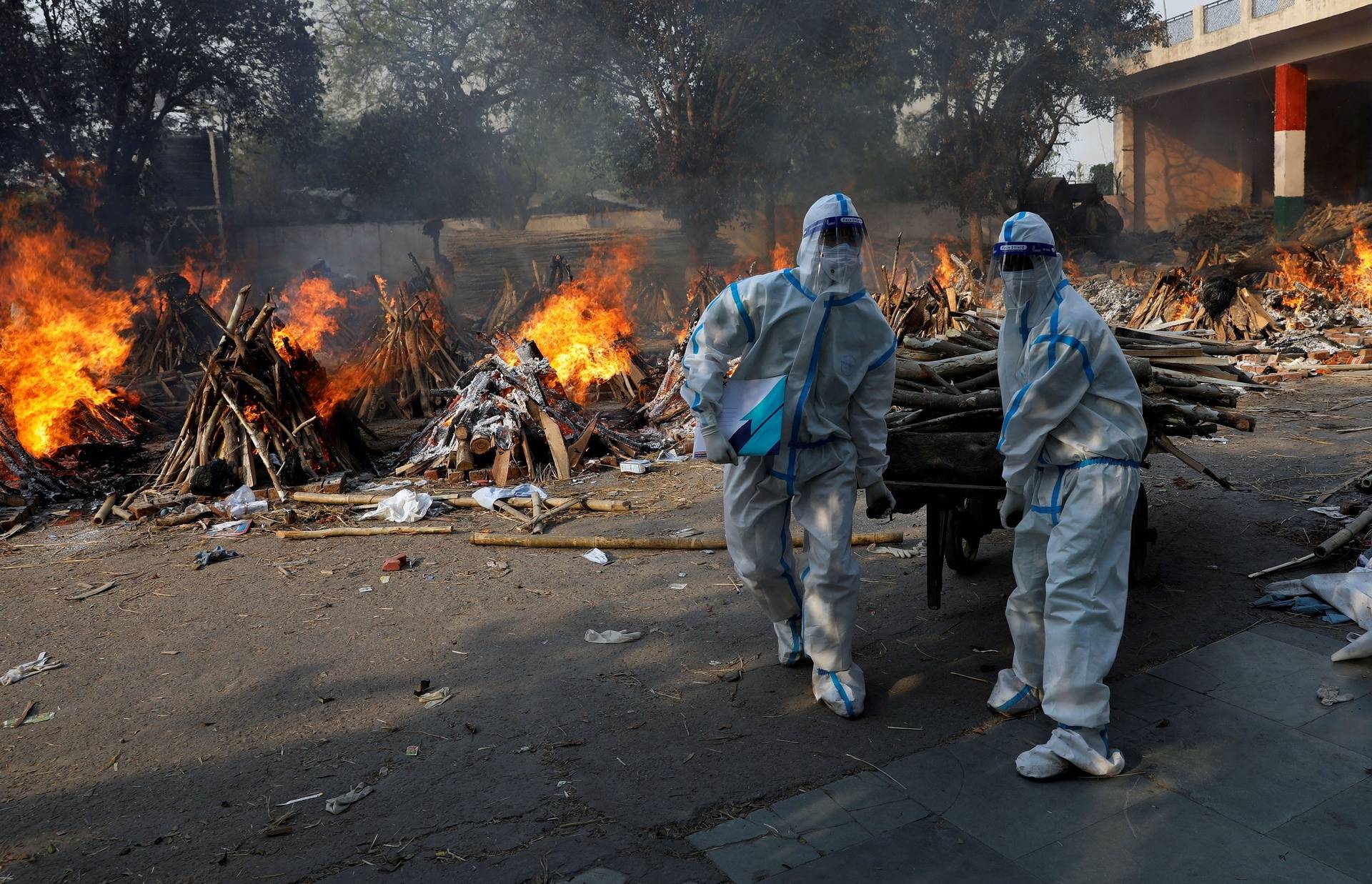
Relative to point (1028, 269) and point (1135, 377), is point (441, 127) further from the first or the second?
point (1028, 269)

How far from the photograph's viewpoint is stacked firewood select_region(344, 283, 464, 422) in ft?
42.9

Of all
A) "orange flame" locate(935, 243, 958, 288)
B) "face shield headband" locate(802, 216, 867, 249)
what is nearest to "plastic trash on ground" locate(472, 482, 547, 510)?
"face shield headband" locate(802, 216, 867, 249)

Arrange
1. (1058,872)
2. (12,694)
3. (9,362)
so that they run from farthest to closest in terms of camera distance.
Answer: (9,362) → (12,694) → (1058,872)

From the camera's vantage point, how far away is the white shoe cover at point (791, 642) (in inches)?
176

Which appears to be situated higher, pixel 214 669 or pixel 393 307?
pixel 393 307

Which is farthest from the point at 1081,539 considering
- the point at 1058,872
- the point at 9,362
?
the point at 9,362

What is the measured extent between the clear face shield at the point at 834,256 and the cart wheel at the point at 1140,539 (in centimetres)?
221

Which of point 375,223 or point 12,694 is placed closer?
point 12,694

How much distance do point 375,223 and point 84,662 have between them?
24.2m

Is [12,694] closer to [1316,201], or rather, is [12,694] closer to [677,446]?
[677,446]

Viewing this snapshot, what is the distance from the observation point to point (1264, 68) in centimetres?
2611

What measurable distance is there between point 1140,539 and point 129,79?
77.5 ft

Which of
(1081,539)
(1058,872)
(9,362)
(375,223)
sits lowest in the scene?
(1058,872)

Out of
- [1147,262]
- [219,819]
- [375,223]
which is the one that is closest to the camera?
[219,819]
